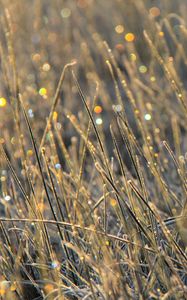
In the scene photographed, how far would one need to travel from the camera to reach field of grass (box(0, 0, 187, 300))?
1016mm

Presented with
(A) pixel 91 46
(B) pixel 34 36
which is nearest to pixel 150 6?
(A) pixel 91 46

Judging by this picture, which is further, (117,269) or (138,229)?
(138,229)

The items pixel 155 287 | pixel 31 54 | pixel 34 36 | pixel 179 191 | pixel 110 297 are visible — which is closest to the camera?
pixel 110 297

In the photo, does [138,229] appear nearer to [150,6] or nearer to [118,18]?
[118,18]

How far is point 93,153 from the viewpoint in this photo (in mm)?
1052

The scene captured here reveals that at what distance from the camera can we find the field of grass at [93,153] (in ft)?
3.33

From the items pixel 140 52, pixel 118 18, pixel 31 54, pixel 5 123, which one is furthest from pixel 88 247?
pixel 118 18

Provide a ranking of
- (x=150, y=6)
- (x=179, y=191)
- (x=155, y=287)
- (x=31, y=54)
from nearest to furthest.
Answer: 1. (x=155, y=287)
2. (x=179, y=191)
3. (x=31, y=54)
4. (x=150, y=6)

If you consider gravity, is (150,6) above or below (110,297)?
above

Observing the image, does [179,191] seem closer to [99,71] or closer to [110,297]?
[110,297]

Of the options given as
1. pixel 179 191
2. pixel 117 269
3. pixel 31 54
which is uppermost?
pixel 31 54

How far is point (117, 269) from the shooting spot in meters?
0.98

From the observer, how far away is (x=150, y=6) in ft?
10.5

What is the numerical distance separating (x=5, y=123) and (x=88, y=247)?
1.07 meters
